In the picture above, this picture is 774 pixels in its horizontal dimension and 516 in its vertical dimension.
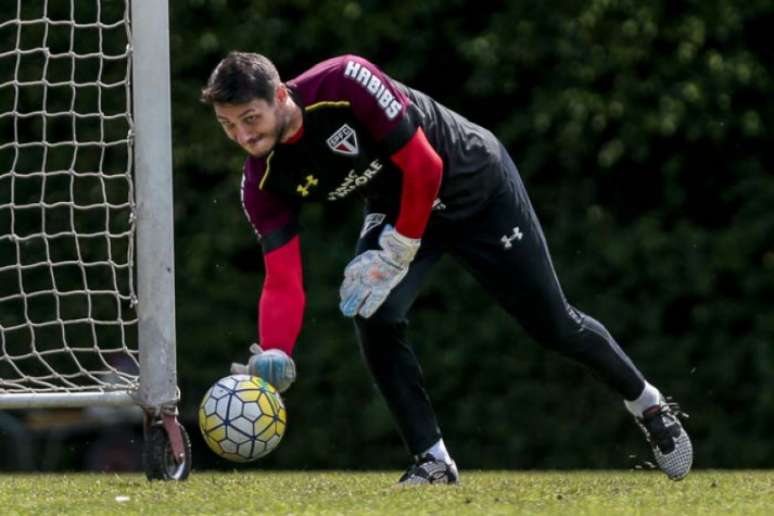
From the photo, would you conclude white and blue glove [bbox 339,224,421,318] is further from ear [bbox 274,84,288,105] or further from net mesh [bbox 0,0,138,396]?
net mesh [bbox 0,0,138,396]

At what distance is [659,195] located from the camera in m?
9.13

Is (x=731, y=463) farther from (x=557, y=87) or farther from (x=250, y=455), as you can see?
(x=250, y=455)

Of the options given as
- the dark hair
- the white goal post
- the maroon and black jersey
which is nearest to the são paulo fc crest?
the maroon and black jersey

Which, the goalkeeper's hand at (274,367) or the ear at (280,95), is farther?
the goalkeeper's hand at (274,367)

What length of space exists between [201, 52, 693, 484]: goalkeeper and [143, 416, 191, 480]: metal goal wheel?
0.53m

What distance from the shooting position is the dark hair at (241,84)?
5082 mm

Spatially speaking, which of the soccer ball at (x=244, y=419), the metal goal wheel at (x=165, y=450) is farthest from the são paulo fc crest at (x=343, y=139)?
the metal goal wheel at (x=165, y=450)

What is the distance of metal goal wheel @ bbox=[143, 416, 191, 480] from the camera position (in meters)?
5.84

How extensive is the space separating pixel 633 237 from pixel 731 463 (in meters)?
1.25

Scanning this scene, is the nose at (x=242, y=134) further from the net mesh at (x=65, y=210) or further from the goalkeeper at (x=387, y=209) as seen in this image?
the net mesh at (x=65, y=210)

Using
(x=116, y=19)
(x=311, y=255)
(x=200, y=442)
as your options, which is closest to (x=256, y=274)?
(x=311, y=255)

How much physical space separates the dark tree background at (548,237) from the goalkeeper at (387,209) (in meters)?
3.08

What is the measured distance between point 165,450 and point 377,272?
3.45ft

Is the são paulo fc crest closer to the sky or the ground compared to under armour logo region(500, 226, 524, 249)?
closer to the sky
